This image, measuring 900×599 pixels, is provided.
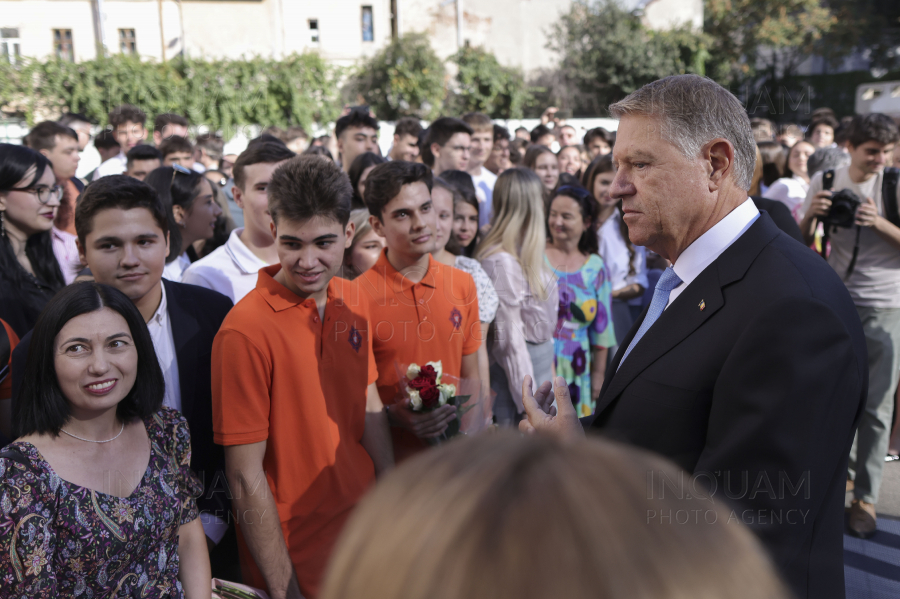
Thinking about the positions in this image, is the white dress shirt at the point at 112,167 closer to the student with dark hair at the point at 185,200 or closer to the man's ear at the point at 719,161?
the student with dark hair at the point at 185,200

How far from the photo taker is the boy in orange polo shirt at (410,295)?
2887 mm

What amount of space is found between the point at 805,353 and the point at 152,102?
22553 millimetres

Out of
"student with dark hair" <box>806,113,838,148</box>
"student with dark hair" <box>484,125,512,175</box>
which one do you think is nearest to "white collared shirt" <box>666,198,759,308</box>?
"student with dark hair" <box>484,125,512,175</box>

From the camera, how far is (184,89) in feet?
67.9

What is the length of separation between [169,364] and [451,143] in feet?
12.5

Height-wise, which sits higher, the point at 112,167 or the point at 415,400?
the point at 112,167

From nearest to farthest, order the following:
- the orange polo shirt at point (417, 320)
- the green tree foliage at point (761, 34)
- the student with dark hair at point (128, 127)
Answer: the orange polo shirt at point (417, 320) → the student with dark hair at point (128, 127) → the green tree foliage at point (761, 34)

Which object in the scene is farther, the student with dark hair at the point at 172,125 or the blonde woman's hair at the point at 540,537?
the student with dark hair at the point at 172,125

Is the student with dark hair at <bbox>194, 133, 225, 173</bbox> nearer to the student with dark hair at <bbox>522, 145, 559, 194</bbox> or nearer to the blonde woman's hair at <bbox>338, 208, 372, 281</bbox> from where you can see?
the student with dark hair at <bbox>522, 145, 559, 194</bbox>

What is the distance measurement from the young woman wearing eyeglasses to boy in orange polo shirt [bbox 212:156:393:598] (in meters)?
1.36

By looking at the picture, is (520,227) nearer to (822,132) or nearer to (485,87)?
(822,132)

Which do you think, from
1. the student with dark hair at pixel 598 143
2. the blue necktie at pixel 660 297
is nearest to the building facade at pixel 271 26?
the student with dark hair at pixel 598 143

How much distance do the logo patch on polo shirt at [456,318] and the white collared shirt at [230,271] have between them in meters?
0.98

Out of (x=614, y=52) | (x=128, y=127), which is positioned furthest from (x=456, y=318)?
(x=614, y=52)
